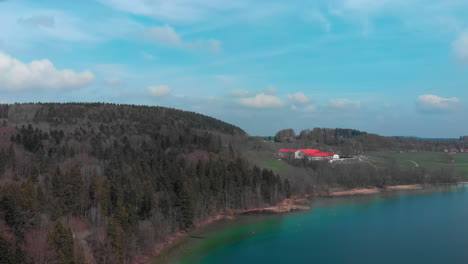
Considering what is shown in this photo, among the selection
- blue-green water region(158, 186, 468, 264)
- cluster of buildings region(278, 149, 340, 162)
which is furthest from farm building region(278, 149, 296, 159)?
blue-green water region(158, 186, 468, 264)

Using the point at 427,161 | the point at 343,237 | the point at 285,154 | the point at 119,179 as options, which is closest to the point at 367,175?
the point at 285,154

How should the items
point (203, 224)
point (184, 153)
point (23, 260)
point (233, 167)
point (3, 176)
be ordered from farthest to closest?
point (184, 153) → point (233, 167) → point (3, 176) → point (203, 224) → point (23, 260)

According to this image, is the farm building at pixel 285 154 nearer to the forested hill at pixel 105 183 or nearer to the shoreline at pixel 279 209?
the forested hill at pixel 105 183

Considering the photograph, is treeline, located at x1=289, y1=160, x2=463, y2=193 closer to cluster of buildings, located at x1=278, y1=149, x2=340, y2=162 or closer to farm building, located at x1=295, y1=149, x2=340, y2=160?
cluster of buildings, located at x1=278, y1=149, x2=340, y2=162

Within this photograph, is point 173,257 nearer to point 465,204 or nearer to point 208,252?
point 208,252

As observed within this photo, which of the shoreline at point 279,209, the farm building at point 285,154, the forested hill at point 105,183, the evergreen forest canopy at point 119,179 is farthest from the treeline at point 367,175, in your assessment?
the forested hill at point 105,183

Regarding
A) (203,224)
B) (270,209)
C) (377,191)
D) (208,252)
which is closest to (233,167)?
(270,209)
